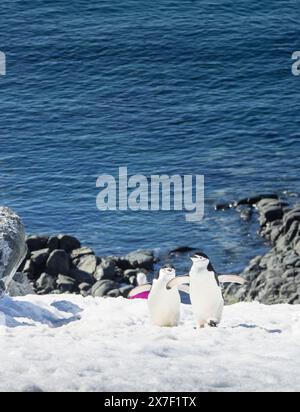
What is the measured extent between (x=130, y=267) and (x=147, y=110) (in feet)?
82.1


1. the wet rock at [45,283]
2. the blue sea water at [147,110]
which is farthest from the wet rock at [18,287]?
the blue sea water at [147,110]

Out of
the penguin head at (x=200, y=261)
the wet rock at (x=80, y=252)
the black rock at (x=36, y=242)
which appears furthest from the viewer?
the wet rock at (x=80, y=252)

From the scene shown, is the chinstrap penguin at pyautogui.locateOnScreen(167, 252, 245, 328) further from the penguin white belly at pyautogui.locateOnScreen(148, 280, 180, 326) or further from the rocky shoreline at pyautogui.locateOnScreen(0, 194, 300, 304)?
the rocky shoreline at pyautogui.locateOnScreen(0, 194, 300, 304)

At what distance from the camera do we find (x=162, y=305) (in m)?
25.5

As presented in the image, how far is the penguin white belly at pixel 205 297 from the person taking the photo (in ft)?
82.5

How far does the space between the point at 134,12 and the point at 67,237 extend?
39516 millimetres

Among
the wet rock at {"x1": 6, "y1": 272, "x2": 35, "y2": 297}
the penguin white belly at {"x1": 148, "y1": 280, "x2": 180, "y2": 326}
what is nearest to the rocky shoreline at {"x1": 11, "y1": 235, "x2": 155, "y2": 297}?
the wet rock at {"x1": 6, "y1": 272, "x2": 35, "y2": 297}

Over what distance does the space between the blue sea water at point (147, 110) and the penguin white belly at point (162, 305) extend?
961 inches

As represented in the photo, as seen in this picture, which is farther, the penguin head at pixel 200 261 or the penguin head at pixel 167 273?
the penguin head at pixel 167 273

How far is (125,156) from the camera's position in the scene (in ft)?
220

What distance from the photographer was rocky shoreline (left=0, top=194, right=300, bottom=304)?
4431 centimetres

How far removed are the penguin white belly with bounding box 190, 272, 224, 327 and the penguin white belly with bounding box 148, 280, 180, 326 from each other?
481 millimetres

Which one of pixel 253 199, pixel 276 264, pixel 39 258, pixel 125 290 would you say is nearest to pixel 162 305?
pixel 125 290

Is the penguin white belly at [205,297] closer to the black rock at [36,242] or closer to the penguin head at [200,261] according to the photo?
the penguin head at [200,261]
